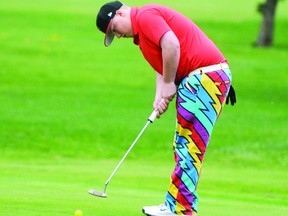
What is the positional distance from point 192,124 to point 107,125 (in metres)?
14.8

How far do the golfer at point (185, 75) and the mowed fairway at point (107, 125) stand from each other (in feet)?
1.98

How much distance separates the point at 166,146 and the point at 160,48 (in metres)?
12.3

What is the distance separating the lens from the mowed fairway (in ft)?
32.9

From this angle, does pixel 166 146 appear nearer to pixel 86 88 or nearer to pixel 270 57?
pixel 86 88

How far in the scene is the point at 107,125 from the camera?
22797 millimetres

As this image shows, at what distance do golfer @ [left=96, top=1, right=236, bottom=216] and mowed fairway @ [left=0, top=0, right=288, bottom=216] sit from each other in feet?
1.98

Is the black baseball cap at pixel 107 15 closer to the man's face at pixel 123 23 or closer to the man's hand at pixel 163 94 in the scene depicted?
the man's face at pixel 123 23

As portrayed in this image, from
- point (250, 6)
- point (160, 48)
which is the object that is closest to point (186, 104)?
point (160, 48)

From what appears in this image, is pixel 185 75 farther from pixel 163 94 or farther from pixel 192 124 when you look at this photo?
pixel 192 124

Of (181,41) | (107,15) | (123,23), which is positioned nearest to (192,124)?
(181,41)

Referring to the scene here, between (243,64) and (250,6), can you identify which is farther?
(250,6)

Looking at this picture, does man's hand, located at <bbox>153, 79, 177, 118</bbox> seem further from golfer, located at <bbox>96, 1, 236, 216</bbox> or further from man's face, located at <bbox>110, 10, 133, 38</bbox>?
man's face, located at <bbox>110, 10, 133, 38</bbox>

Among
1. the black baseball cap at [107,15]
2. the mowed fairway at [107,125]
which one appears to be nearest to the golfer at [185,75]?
the black baseball cap at [107,15]

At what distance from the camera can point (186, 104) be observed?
806cm
